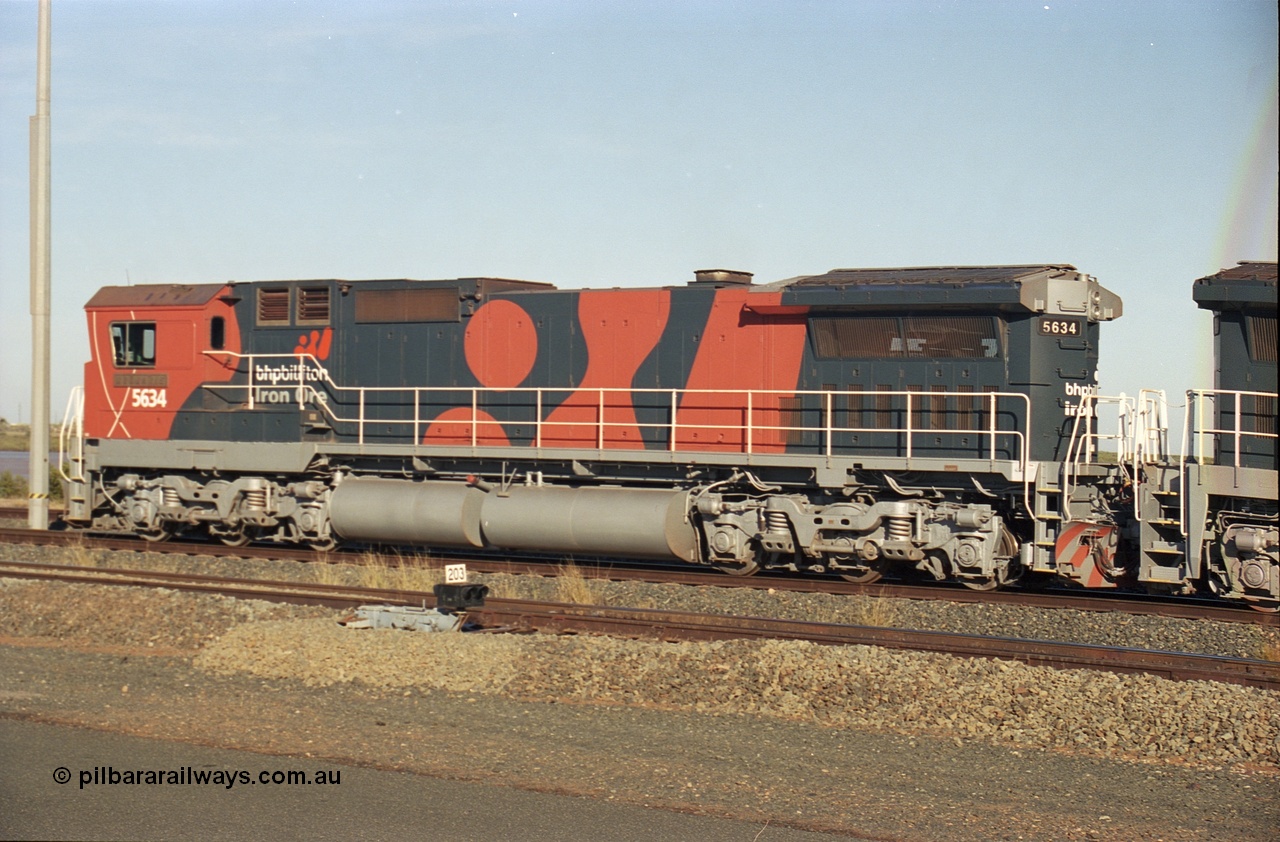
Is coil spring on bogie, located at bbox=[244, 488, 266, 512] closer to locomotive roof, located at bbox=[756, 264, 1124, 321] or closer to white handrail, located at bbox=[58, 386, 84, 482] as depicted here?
white handrail, located at bbox=[58, 386, 84, 482]

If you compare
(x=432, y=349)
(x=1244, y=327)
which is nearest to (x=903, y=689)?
(x=1244, y=327)

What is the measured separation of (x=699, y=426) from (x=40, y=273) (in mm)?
11496

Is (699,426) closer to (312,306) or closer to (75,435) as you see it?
(312,306)

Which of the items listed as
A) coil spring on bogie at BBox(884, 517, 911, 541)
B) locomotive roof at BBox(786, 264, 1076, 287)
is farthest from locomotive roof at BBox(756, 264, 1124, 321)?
coil spring on bogie at BBox(884, 517, 911, 541)

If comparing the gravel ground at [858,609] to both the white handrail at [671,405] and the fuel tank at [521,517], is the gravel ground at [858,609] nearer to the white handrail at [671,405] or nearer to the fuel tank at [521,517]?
the fuel tank at [521,517]

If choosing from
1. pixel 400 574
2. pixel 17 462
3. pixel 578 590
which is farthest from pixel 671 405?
pixel 17 462

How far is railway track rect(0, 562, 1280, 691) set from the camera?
10.2m

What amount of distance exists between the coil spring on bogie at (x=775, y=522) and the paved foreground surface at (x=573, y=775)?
23.1 feet

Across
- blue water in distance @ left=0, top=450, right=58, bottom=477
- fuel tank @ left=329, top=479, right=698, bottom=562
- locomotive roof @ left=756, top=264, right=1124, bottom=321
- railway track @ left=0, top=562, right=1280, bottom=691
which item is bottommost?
blue water in distance @ left=0, top=450, right=58, bottom=477

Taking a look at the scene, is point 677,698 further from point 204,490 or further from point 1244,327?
point 204,490

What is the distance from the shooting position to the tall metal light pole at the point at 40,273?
807 inches

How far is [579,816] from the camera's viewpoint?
6562mm

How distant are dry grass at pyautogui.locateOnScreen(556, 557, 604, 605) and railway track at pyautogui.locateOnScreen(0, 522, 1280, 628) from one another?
596 millimetres

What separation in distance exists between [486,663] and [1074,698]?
448cm
